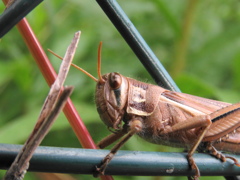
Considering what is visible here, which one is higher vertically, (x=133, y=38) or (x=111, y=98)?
(x=133, y=38)

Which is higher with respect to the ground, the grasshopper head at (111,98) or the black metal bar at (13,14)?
the black metal bar at (13,14)

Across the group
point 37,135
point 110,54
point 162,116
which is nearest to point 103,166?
point 37,135

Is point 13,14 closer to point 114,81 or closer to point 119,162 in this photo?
point 119,162

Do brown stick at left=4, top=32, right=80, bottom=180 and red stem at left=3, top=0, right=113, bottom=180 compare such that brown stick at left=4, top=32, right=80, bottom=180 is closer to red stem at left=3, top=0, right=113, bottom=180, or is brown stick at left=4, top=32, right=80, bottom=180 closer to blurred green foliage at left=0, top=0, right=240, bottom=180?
red stem at left=3, top=0, right=113, bottom=180

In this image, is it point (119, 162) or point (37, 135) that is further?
point (119, 162)

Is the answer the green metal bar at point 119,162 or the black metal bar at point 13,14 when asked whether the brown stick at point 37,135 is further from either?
the black metal bar at point 13,14

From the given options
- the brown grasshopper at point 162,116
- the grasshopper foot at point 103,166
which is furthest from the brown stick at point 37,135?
the brown grasshopper at point 162,116

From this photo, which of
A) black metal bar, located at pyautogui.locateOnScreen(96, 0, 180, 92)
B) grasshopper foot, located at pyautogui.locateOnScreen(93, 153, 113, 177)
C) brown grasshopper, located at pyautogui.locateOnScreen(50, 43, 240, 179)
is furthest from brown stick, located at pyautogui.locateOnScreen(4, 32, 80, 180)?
brown grasshopper, located at pyautogui.locateOnScreen(50, 43, 240, 179)
